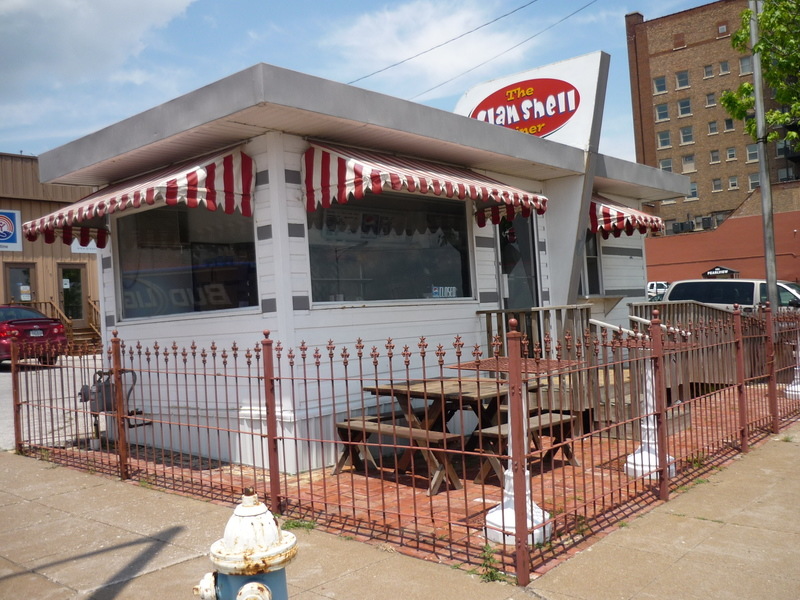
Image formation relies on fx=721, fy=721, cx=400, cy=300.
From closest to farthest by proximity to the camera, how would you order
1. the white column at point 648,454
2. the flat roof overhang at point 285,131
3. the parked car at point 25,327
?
the white column at point 648,454 → the flat roof overhang at point 285,131 → the parked car at point 25,327

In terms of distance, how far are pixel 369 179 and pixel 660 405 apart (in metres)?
3.26

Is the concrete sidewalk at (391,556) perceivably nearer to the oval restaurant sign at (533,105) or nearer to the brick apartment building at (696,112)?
the oval restaurant sign at (533,105)

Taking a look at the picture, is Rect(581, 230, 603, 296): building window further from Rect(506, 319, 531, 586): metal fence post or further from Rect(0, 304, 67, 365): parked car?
Rect(0, 304, 67, 365): parked car

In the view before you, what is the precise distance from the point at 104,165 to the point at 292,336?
3.23 meters

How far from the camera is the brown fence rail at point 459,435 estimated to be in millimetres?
4816

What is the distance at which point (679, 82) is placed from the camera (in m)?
56.6

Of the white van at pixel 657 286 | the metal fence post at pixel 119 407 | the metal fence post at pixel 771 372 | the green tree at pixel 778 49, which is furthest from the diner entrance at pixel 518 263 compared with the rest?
the white van at pixel 657 286

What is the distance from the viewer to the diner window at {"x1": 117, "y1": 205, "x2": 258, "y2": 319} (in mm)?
7855

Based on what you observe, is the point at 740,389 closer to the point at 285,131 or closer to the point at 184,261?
the point at 285,131

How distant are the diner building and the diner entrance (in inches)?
1.2

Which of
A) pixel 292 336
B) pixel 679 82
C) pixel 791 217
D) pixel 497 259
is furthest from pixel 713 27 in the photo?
pixel 292 336

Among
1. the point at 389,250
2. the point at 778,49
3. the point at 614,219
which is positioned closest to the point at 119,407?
the point at 389,250

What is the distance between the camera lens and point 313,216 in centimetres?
775

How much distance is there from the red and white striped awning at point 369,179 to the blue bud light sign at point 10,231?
18.7 metres
